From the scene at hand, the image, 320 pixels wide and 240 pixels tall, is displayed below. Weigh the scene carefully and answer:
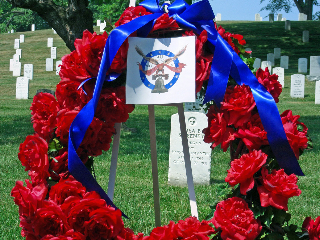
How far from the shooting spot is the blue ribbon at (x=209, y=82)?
8.31 ft

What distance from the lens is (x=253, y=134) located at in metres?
2.52

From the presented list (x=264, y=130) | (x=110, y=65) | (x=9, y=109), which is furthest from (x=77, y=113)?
(x=9, y=109)

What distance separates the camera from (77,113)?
2.63 meters

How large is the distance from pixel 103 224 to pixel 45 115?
86cm

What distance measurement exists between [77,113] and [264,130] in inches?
44.5

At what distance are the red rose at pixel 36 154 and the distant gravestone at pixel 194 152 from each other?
3319 millimetres

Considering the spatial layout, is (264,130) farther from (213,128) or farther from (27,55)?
(27,55)

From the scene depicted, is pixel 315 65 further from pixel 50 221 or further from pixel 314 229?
pixel 50 221

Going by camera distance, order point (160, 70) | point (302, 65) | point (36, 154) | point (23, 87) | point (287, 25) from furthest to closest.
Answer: point (287, 25) < point (302, 65) < point (23, 87) < point (160, 70) < point (36, 154)

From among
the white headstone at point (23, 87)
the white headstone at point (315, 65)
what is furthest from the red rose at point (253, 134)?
the white headstone at point (315, 65)

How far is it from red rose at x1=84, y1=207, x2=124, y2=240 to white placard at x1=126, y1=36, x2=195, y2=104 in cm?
70

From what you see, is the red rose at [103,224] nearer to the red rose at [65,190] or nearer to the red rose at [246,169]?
the red rose at [65,190]

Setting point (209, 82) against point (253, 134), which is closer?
point (253, 134)

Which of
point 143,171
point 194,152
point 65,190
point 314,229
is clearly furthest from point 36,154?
point 143,171
